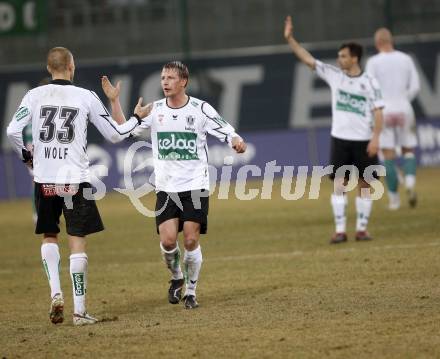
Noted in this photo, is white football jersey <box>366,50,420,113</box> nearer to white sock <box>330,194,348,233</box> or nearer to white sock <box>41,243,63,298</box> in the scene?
white sock <box>330,194,348,233</box>

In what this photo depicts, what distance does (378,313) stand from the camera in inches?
347

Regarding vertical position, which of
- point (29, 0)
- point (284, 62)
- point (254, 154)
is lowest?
point (254, 154)

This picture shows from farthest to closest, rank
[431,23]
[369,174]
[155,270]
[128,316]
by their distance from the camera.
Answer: [431,23] < [369,174] < [155,270] < [128,316]

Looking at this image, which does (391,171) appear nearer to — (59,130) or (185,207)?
(185,207)

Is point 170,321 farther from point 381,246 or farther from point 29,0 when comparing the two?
point 29,0

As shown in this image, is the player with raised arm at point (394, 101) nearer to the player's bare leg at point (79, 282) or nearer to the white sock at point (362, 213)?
the white sock at point (362, 213)

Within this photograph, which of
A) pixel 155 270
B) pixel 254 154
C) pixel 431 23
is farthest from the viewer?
pixel 431 23

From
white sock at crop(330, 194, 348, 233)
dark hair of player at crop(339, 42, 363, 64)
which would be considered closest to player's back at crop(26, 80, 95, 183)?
dark hair of player at crop(339, 42, 363, 64)

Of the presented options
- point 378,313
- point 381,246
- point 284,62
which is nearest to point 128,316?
point 378,313

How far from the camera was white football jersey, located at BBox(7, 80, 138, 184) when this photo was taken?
357 inches

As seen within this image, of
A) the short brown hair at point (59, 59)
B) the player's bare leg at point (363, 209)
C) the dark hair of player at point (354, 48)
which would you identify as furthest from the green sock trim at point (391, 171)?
the short brown hair at point (59, 59)

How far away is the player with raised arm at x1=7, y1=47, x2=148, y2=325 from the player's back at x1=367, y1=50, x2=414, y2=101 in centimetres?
883

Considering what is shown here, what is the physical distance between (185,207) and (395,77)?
27.6 feet

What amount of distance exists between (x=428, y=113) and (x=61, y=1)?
9955 millimetres
